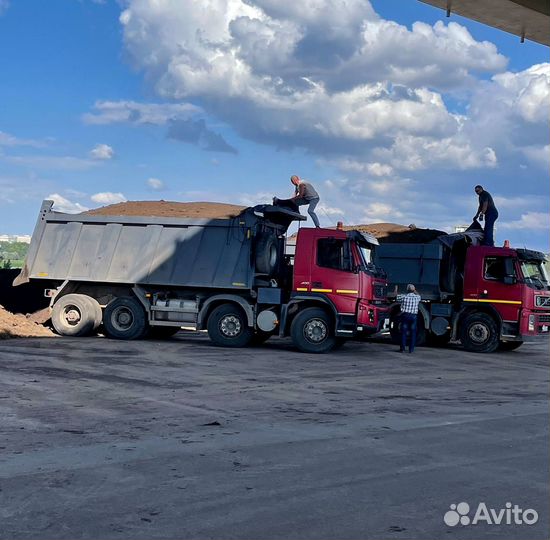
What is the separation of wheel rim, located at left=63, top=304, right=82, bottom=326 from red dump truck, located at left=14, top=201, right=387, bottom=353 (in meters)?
0.02

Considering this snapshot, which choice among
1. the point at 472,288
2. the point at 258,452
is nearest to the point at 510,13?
the point at 258,452

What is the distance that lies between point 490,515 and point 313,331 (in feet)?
39.5

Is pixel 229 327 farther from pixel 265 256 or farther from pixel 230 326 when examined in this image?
pixel 265 256

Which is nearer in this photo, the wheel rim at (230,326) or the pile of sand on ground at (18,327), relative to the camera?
the wheel rim at (230,326)

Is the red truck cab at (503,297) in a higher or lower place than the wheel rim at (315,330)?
higher

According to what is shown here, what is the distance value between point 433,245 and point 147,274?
7.45m

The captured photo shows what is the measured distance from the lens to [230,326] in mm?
18141

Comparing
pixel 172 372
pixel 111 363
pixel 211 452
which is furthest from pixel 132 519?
pixel 111 363

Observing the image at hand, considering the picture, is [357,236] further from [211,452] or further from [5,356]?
[211,452]

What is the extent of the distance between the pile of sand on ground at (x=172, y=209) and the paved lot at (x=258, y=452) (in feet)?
37.0

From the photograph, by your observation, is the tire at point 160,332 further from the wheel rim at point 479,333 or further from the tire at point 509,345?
the tire at point 509,345

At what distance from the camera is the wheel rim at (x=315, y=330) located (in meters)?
17.5

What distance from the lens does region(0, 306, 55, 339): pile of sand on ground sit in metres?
18.4

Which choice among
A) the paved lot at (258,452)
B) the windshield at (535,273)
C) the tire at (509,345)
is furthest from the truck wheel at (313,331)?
the tire at (509,345)
